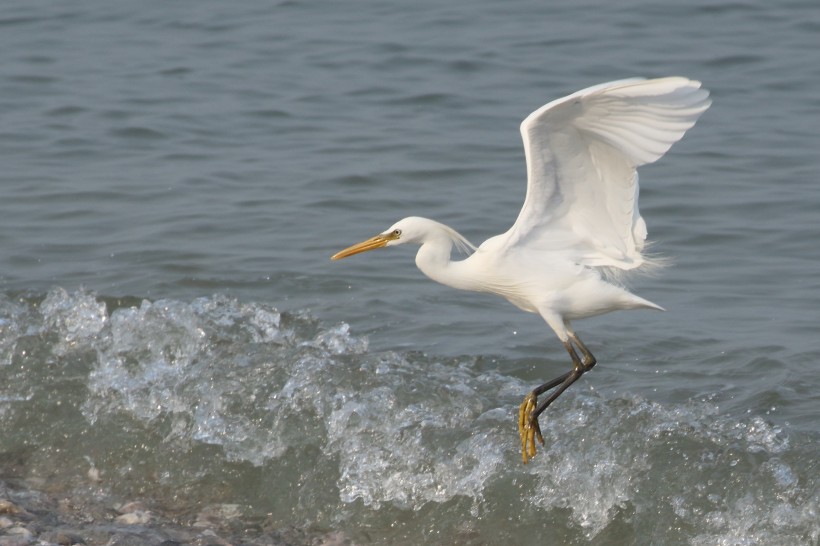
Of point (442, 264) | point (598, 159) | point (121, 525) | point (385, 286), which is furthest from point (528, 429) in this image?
point (385, 286)

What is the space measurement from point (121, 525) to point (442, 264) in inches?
70.3

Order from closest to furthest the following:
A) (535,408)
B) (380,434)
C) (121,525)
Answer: (121,525)
(535,408)
(380,434)

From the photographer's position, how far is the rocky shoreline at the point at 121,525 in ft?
17.5

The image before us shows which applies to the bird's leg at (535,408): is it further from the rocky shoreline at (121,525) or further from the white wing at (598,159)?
the rocky shoreline at (121,525)

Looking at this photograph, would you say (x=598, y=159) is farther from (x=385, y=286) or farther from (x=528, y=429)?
(x=385, y=286)

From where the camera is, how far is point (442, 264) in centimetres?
615

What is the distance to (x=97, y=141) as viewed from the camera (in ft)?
38.3

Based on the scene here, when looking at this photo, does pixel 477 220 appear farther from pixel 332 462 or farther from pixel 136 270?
pixel 332 462

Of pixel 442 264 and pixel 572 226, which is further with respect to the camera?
pixel 442 264

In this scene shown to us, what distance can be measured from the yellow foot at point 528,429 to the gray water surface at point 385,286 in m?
0.09

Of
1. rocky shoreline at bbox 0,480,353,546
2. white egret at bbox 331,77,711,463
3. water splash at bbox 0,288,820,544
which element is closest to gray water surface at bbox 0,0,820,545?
water splash at bbox 0,288,820,544

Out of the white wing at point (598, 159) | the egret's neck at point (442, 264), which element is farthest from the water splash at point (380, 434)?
the white wing at point (598, 159)

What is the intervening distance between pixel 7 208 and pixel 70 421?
12.4 ft

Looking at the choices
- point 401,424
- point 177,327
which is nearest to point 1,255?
point 177,327
